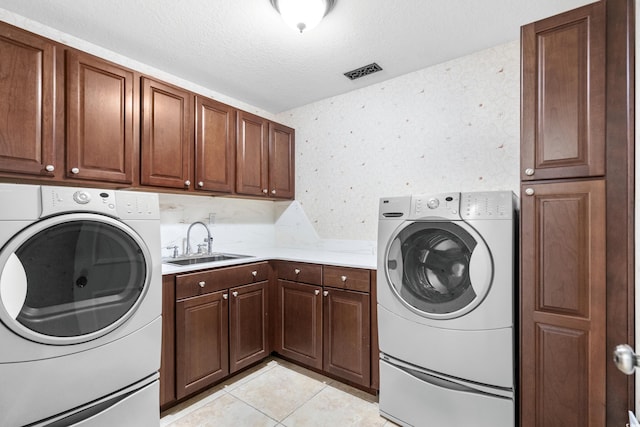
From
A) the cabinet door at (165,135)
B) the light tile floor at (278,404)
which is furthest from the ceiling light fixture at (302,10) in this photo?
the light tile floor at (278,404)

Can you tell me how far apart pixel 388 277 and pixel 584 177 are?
40.0 inches

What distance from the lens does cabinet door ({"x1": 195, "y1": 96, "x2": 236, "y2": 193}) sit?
7.66 ft

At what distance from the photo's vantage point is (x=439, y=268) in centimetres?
169

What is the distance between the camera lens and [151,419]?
1.65 metres

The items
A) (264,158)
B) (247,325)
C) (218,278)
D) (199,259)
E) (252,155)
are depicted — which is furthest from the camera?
(264,158)

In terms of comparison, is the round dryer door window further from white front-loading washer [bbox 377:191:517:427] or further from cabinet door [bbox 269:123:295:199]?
cabinet door [bbox 269:123:295:199]

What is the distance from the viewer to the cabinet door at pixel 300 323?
89.5 inches

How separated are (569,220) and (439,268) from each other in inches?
23.9

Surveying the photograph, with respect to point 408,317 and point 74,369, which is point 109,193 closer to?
point 74,369

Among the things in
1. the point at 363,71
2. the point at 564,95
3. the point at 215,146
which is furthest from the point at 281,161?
the point at 564,95

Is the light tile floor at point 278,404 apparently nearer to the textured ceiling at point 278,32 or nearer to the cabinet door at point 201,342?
the cabinet door at point 201,342

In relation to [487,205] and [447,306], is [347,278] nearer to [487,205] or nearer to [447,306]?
[447,306]

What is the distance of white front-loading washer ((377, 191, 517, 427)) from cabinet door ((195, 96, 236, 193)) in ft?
Result: 4.41

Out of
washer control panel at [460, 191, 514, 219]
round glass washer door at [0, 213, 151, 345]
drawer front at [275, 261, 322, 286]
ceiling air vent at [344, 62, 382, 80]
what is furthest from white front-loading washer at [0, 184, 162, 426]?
ceiling air vent at [344, 62, 382, 80]
